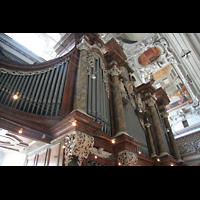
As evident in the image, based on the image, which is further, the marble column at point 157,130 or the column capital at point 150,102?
the column capital at point 150,102

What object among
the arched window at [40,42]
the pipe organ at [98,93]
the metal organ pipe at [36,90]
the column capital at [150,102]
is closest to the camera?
the metal organ pipe at [36,90]

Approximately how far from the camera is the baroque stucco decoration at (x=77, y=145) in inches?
105

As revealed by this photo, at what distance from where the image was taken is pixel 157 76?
1416cm

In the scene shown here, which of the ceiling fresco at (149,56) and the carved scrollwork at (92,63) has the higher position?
the ceiling fresco at (149,56)

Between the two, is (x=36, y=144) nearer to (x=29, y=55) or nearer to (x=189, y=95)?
(x=29, y=55)

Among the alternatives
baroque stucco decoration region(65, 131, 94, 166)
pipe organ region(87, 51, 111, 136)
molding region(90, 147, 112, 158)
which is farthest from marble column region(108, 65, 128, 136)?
baroque stucco decoration region(65, 131, 94, 166)

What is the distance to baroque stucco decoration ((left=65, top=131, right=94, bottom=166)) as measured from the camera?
2.67 meters

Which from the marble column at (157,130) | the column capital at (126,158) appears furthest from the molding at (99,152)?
the marble column at (157,130)

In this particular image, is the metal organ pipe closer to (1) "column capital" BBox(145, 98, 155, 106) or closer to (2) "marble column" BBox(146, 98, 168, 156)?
(2) "marble column" BBox(146, 98, 168, 156)

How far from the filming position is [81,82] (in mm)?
3920

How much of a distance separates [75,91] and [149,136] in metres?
4.16

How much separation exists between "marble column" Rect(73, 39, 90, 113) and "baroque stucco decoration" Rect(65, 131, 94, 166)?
1.87ft

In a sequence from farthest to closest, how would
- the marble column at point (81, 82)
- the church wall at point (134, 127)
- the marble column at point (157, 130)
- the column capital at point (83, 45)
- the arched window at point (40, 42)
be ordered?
the arched window at point (40, 42) < the marble column at point (157, 130) < the church wall at point (134, 127) < the column capital at point (83, 45) < the marble column at point (81, 82)

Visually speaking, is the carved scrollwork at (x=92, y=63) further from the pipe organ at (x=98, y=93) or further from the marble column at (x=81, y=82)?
the marble column at (x=81, y=82)
